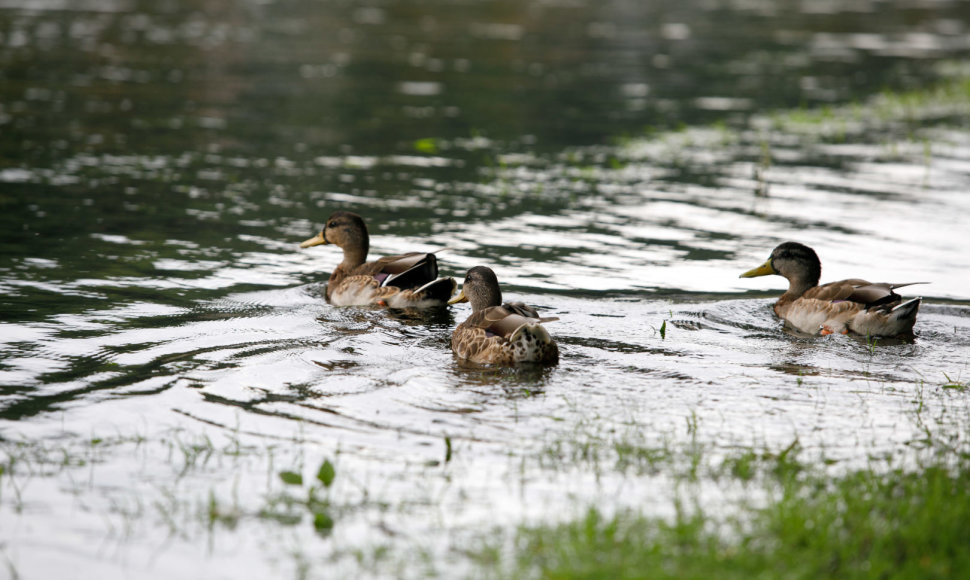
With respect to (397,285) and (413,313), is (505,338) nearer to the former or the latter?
(413,313)

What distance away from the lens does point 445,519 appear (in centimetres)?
600

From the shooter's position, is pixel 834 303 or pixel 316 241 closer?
pixel 834 303

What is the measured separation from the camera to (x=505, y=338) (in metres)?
8.81

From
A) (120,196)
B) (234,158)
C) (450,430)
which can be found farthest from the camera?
(234,158)

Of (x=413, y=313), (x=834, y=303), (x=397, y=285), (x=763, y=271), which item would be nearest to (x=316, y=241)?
(x=397, y=285)

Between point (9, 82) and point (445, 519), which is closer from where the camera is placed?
point (445, 519)

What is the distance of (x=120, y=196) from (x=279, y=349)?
7810 millimetres

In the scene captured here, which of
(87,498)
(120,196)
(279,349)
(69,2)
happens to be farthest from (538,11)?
(87,498)

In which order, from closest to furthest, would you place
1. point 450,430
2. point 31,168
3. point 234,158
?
point 450,430 < point 31,168 < point 234,158

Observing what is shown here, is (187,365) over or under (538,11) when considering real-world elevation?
under

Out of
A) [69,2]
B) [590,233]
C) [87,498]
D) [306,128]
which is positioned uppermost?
[69,2]

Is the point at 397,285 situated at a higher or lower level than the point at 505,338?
higher

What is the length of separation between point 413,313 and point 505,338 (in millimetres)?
2533

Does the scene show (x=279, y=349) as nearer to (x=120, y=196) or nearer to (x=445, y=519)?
(x=445, y=519)
